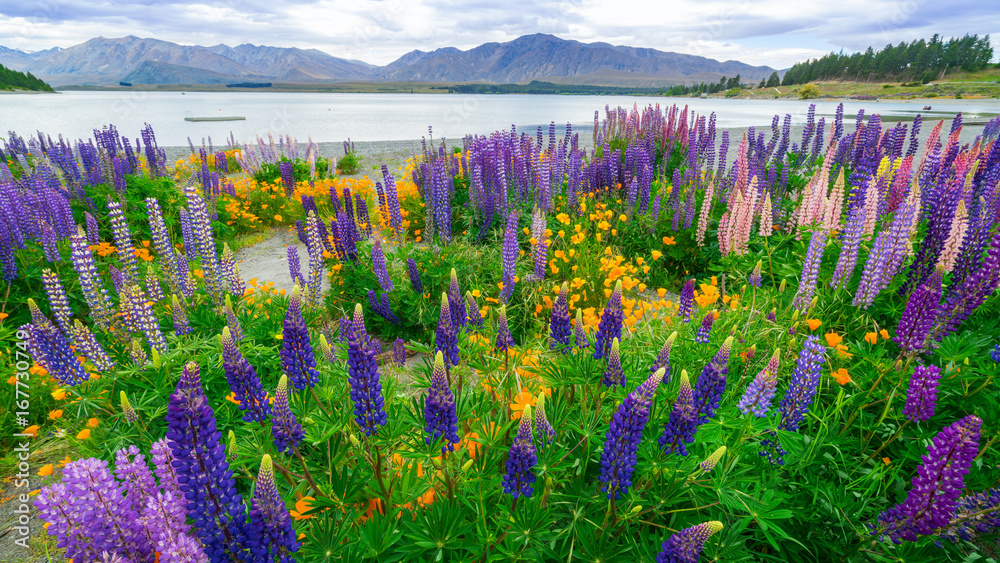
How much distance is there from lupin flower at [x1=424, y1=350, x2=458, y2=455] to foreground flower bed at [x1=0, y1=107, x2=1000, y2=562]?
1 cm

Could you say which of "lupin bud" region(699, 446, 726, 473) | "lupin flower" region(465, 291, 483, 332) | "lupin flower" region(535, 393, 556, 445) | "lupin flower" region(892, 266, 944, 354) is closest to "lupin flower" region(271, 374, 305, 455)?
"lupin flower" region(535, 393, 556, 445)

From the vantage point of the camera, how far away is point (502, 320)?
2.80 meters

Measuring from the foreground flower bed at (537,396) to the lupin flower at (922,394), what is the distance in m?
0.01

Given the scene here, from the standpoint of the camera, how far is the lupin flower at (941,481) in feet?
6.19

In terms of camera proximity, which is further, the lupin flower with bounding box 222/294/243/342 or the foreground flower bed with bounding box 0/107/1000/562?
the lupin flower with bounding box 222/294/243/342

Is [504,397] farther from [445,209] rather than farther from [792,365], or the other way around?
[445,209]

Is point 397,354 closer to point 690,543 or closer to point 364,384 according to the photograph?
point 364,384

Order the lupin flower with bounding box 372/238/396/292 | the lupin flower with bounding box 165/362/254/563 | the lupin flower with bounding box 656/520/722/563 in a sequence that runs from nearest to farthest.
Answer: the lupin flower with bounding box 165/362/254/563
the lupin flower with bounding box 656/520/722/563
the lupin flower with bounding box 372/238/396/292

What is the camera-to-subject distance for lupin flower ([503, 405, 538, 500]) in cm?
183

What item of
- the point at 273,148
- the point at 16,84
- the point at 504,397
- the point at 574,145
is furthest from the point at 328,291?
the point at 16,84

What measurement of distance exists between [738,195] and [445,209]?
166 inches

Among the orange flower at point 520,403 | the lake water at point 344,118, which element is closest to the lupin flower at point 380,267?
the orange flower at point 520,403

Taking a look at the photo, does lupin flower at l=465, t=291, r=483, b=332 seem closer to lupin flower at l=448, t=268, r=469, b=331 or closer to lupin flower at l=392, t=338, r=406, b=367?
lupin flower at l=448, t=268, r=469, b=331

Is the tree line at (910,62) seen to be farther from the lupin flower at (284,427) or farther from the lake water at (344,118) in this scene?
the lupin flower at (284,427)
